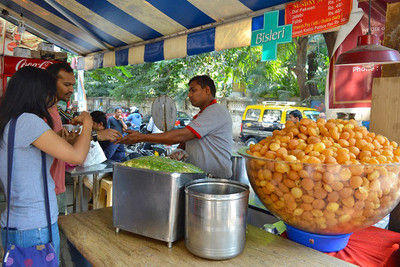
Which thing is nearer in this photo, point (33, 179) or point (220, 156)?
point (33, 179)

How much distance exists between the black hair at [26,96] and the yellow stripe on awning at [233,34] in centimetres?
190

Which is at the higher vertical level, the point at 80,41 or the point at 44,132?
the point at 80,41

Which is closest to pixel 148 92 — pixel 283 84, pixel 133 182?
pixel 283 84

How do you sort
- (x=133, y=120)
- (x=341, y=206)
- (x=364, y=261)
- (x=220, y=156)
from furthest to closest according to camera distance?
(x=133, y=120) → (x=220, y=156) → (x=364, y=261) → (x=341, y=206)

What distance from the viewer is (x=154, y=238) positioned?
1136mm

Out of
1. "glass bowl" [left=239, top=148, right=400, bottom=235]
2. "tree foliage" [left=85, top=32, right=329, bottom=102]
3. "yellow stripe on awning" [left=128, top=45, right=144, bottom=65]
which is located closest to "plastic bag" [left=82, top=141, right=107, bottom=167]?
"yellow stripe on awning" [left=128, top=45, right=144, bottom=65]

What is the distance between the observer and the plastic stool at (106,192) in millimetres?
3322

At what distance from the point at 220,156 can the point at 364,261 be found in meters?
1.11

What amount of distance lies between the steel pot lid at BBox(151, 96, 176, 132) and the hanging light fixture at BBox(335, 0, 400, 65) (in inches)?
56.8

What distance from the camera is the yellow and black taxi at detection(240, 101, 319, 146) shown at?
8933mm

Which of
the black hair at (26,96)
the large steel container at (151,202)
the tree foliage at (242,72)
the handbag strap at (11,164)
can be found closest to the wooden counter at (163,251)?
the large steel container at (151,202)

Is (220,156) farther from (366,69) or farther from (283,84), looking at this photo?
(283,84)

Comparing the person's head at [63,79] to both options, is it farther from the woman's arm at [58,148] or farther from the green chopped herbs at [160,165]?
the green chopped herbs at [160,165]

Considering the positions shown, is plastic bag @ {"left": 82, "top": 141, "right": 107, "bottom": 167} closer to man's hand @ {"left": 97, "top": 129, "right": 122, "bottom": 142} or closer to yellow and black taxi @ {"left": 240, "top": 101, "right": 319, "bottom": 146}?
man's hand @ {"left": 97, "top": 129, "right": 122, "bottom": 142}
